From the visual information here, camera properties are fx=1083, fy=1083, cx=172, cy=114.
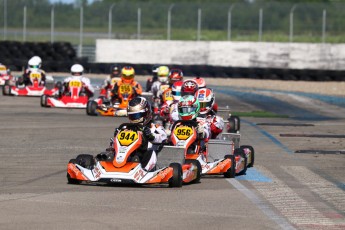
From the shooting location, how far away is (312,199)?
11.6 metres

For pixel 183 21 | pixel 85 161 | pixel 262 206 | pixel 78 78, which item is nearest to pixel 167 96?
pixel 78 78

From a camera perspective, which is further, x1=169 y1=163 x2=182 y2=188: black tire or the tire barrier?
the tire barrier

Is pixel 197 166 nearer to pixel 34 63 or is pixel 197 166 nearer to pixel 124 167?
pixel 124 167

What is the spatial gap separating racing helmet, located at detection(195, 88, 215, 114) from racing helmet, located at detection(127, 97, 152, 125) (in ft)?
8.75

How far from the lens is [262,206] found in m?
10.9

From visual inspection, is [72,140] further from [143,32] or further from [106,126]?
[143,32]

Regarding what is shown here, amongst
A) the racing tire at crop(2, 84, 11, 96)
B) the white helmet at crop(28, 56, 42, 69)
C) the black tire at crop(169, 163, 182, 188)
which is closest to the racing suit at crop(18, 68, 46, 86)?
the white helmet at crop(28, 56, 42, 69)

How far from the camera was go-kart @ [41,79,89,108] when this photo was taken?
2588 cm

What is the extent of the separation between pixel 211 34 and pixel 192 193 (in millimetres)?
34533

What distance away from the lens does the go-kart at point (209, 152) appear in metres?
13.5

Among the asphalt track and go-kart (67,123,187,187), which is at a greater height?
go-kart (67,123,187,187)

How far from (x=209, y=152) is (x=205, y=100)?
188 cm

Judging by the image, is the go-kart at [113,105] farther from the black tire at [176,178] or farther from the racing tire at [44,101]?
the black tire at [176,178]

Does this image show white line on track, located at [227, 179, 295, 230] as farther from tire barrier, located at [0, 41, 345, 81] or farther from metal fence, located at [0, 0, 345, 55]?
metal fence, located at [0, 0, 345, 55]
